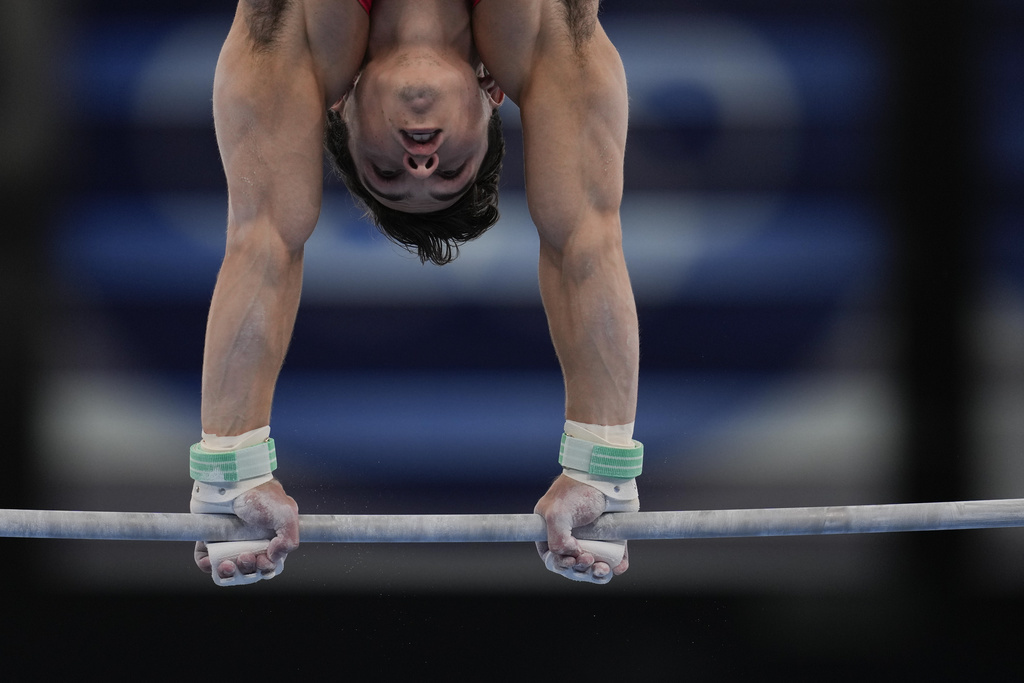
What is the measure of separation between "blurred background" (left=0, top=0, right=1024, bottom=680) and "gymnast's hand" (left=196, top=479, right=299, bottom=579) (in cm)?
126

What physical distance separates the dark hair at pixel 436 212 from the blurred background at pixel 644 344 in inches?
33.7

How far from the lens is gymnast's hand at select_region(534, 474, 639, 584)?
1688 millimetres

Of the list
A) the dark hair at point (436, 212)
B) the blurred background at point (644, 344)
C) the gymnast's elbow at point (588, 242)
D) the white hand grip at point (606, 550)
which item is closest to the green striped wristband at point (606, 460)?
the white hand grip at point (606, 550)

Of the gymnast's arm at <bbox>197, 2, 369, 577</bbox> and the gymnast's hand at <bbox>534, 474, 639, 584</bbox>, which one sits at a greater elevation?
the gymnast's arm at <bbox>197, 2, 369, 577</bbox>

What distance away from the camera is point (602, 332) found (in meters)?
1.73

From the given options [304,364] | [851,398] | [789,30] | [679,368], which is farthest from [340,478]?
[789,30]

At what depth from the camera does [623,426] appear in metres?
1.74

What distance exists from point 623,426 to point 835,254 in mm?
1507

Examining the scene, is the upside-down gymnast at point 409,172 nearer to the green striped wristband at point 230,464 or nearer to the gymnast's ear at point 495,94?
the green striped wristband at point 230,464

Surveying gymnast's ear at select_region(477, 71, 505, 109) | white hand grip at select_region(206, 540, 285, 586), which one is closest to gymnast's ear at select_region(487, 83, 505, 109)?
gymnast's ear at select_region(477, 71, 505, 109)

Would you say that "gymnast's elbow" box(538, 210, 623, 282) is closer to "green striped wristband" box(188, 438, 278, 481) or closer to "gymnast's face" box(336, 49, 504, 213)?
"gymnast's face" box(336, 49, 504, 213)

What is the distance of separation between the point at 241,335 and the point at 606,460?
0.63 m

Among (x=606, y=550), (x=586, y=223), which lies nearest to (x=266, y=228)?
(x=586, y=223)

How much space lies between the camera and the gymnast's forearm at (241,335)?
166 centimetres
